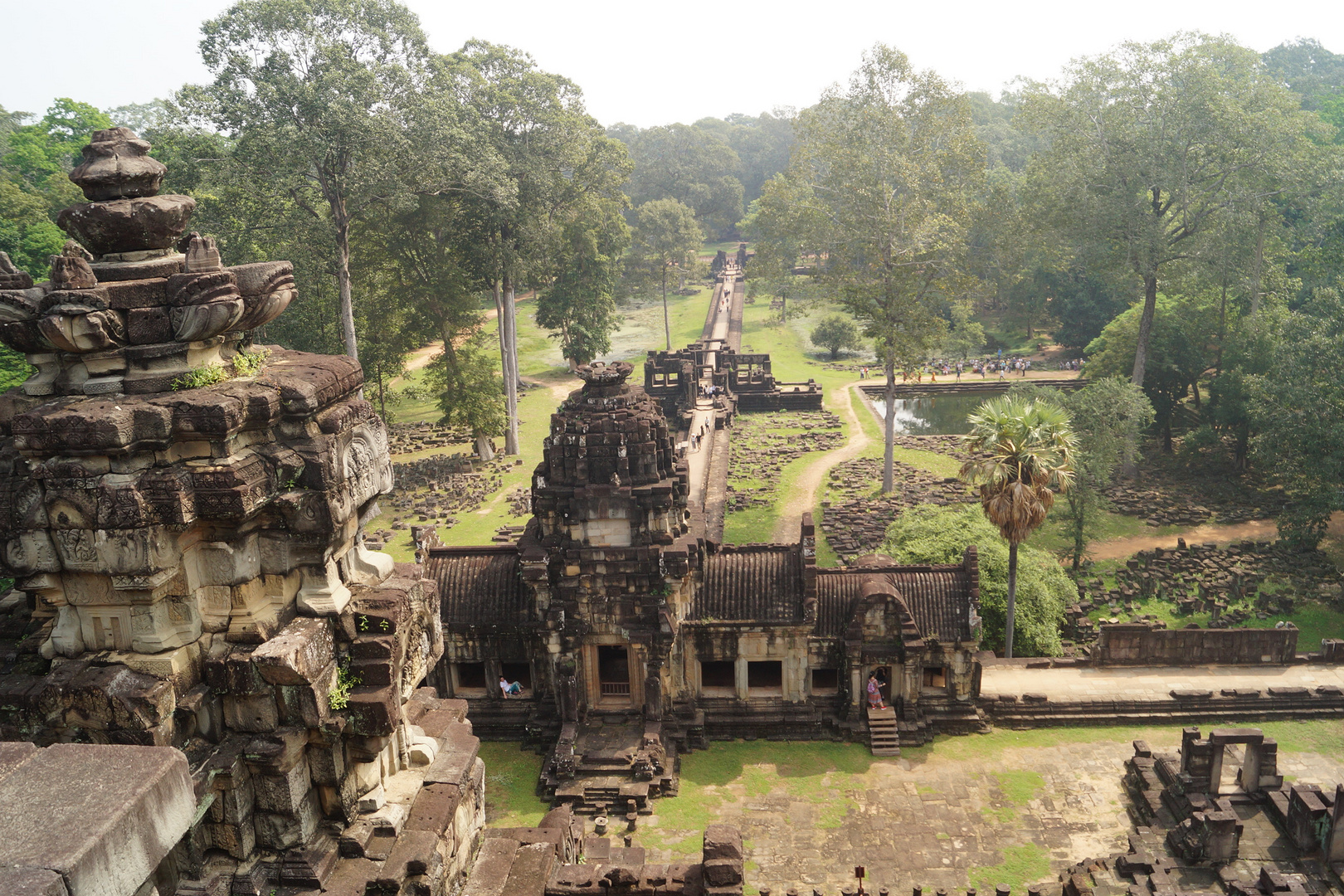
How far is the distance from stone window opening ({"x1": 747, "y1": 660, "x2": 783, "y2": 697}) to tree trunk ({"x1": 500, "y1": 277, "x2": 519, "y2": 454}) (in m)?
26.0

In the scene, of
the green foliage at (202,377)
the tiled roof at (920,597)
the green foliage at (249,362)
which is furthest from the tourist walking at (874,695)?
the green foliage at (202,377)

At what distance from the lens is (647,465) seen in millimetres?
23953

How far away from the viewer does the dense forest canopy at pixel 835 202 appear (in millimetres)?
36625

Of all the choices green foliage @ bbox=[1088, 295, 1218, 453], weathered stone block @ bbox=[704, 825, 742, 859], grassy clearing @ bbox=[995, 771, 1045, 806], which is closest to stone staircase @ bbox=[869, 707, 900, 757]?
grassy clearing @ bbox=[995, 771, 1045, 806]

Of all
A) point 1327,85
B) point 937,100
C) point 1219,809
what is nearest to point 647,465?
point 1219,809

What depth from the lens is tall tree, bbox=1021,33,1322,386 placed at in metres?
44.4

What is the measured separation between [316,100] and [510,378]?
17.9 m

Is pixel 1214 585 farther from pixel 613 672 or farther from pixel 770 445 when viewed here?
pixel 770 445

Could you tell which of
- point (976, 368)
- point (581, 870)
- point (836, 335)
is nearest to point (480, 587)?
point (581, 870)

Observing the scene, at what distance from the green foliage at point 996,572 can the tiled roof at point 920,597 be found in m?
5.09

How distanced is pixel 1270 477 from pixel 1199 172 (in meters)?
14.6

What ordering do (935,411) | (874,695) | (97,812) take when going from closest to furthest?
(97,812) → (874,695) → (935,411)

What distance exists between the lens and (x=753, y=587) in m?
25.2

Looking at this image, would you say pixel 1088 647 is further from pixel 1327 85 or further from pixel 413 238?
pixel 1327 85
